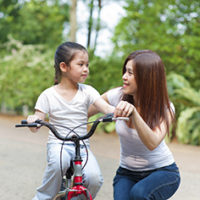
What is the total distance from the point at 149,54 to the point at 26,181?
291cm

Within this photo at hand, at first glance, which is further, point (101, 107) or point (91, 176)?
point (101, 107)

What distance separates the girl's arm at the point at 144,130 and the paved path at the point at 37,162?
6.19 feet

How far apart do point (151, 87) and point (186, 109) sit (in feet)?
20.4

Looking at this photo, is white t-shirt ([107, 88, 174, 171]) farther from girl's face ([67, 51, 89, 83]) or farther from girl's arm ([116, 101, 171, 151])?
girl's face ([67, 51, 89, 83])

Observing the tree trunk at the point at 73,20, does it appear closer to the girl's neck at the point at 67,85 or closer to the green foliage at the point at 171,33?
the green foliage at the point at 171,33

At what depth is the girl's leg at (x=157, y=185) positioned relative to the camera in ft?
9.11

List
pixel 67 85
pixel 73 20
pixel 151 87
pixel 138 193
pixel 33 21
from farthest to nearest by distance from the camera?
pixel 33 21 → pixel 73 20 → pixel 67 85 → pixel 151 87 → pixel 138 193

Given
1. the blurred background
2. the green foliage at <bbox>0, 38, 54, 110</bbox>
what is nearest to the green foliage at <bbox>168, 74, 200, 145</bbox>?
the blurred background

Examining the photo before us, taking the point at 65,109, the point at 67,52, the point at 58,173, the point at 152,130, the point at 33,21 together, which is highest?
the point at 33,21

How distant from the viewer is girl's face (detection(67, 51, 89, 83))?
3041 mm

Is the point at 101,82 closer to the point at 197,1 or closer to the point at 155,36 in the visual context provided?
the point at 155,36

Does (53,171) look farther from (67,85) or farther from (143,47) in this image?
(143,47)

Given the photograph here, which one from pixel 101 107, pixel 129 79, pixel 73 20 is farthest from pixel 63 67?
pixel 73 20

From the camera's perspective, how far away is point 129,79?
2.97 meters
